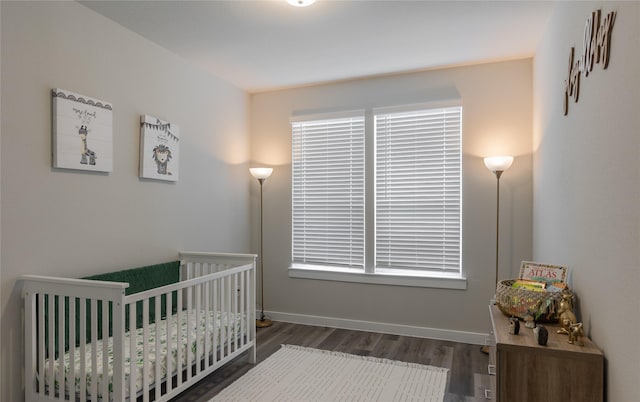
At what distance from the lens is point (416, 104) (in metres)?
3.54

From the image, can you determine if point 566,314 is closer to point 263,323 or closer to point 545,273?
point 545,273

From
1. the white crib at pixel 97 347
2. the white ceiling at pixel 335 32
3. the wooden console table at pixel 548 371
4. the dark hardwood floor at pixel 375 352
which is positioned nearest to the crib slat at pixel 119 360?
the white crib at pixel 97 347

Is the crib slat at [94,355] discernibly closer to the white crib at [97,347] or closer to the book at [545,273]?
the white crib at [97,347]

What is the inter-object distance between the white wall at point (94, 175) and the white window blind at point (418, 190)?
5.14ft

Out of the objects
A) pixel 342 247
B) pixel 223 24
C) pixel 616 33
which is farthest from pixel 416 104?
pixel 616 33

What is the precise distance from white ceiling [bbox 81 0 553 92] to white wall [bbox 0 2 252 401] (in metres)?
0.23

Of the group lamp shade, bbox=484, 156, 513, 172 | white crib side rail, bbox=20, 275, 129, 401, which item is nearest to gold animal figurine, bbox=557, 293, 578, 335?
lamp shade, bbox=484, 156, 513, 172

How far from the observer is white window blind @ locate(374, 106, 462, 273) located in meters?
3.46

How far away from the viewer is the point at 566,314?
160 cm

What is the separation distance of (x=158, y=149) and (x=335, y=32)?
158 centimetres

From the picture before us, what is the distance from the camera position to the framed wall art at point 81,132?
2217mm

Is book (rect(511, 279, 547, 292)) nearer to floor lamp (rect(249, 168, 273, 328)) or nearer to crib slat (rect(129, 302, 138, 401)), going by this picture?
crib slat (rect(129, 302, 138, 401))

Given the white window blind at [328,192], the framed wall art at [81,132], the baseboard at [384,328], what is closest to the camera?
the framed wall art at [81,132]

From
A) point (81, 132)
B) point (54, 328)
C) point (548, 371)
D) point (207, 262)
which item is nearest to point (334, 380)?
point (207, 262)
